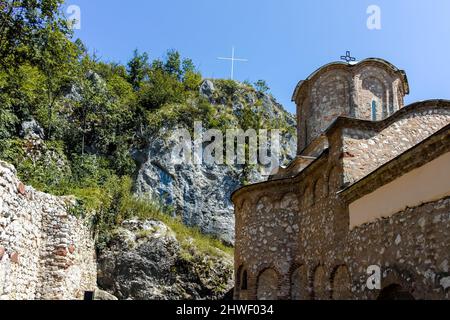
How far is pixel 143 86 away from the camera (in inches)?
1287

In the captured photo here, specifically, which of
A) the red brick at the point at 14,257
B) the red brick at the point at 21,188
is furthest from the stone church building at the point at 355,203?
the red brick at the point at 21,188

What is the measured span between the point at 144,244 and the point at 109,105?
11.2 meters

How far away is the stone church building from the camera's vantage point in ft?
24.0

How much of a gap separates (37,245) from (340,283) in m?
7.92

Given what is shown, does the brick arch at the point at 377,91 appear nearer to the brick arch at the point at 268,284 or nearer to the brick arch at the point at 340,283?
the brick arch at the point at 268,284

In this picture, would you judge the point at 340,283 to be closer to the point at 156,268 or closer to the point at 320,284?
the point at 320,284

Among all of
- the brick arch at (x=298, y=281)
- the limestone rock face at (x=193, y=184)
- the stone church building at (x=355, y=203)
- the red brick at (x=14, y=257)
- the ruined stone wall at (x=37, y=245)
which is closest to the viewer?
the stone church building at (x=355, y=203)

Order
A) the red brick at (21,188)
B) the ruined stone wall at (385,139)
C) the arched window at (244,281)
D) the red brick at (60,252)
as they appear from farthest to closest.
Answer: the arched window at (244,281) → the red brick at (60,252) → the ruined stone wall at (385,139) → the red brick at (21,188)

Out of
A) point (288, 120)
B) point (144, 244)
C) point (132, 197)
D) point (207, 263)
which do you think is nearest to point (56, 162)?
point (132, 197)

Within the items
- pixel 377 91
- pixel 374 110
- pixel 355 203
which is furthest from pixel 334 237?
pixel 377 91

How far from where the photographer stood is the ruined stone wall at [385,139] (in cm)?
1105

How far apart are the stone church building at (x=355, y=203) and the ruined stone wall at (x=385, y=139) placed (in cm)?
3
